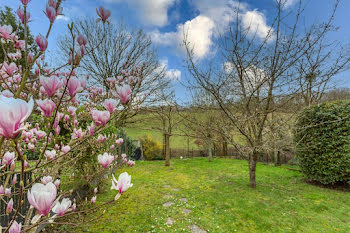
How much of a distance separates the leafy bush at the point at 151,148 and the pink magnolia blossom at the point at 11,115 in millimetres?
11445

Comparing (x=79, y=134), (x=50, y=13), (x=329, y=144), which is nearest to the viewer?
(x=50, y=13)

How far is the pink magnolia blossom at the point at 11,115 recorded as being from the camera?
17.8 inches

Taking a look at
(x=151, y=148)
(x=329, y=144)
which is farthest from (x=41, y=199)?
(x=151, y=148)

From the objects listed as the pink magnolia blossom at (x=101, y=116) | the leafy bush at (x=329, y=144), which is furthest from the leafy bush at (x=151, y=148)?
the pink magnolia blossom at (x=101, y=116)

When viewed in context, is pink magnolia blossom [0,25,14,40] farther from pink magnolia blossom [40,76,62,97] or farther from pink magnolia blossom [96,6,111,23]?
pink magnolia blossom [40,76,62,97]

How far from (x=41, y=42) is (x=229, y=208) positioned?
13.6ft

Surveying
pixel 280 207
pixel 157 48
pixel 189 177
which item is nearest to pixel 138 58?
pixel 157 48

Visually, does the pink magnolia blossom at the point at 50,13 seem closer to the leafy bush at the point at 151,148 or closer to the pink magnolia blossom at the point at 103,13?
the pink magnolia blossom at the point at 103,13

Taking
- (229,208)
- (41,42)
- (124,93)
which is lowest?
(229,208)

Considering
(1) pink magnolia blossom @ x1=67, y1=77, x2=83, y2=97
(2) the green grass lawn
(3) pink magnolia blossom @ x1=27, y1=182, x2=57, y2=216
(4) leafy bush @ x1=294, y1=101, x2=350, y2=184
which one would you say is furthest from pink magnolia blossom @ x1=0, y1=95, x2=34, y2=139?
(4) leafy bush @ x1=294, y1=101, x2=350, y2=184

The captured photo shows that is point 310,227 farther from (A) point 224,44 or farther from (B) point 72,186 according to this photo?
(B) point 72,186

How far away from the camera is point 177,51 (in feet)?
14.1

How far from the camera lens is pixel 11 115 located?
463 mm

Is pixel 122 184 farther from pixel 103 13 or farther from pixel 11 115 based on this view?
pixel 103 13
